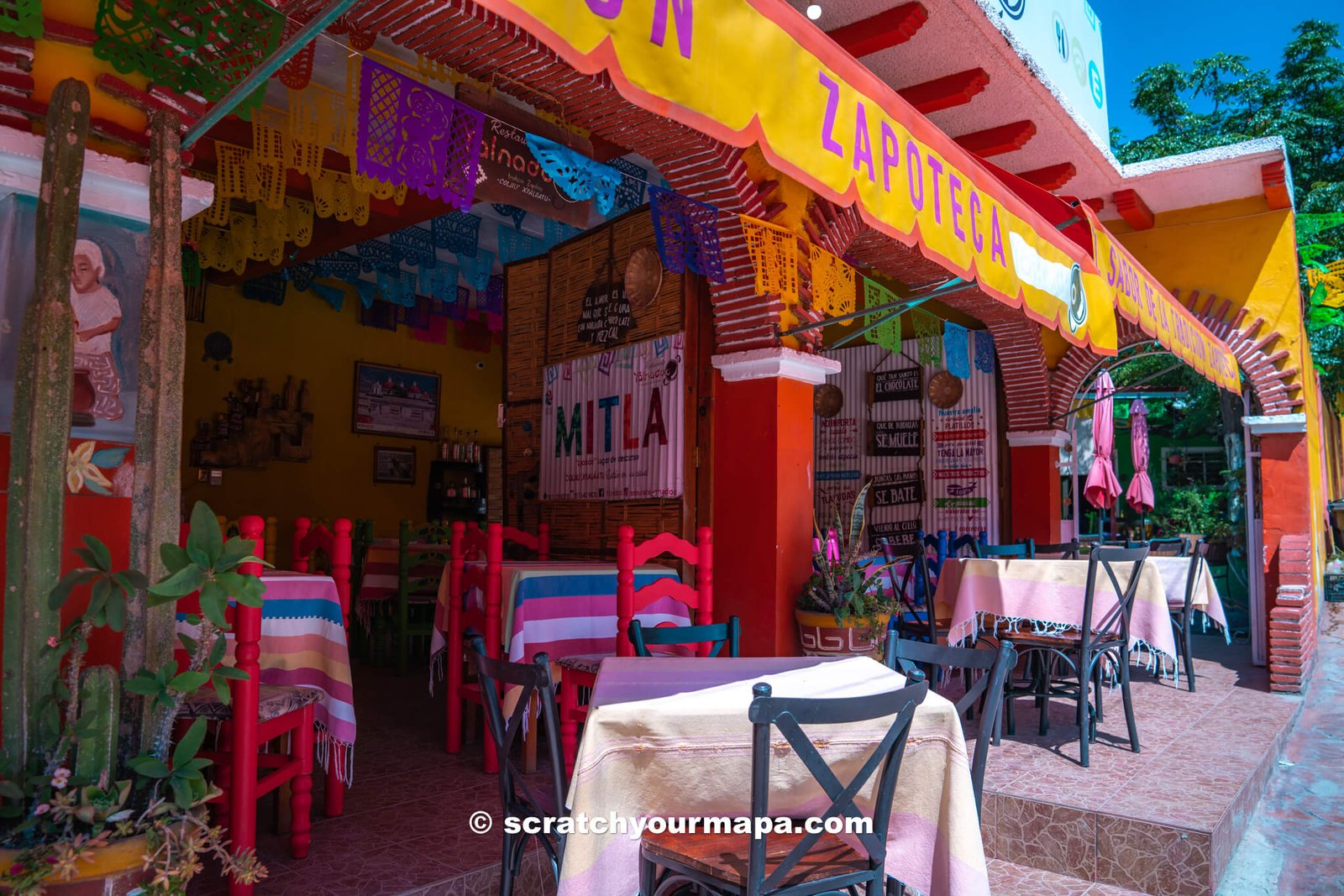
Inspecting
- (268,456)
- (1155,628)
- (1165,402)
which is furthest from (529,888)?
(1165,402)

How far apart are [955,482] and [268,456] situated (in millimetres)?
6734

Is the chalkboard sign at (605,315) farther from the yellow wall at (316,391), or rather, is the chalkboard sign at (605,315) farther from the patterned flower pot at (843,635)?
the yellow wall at (316,391)

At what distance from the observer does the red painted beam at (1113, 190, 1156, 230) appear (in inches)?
299

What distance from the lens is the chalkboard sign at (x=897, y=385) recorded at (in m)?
9.02

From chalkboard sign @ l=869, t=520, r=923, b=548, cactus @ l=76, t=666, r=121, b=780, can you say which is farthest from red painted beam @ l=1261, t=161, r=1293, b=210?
cactus @ l=76, t=666, r=121, b=780

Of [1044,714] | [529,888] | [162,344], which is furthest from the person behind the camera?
[1044,714]

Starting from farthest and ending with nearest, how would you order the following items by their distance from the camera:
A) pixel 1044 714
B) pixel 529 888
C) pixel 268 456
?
pixel 268 456 < pixel 1044 714 < pixel 529 888

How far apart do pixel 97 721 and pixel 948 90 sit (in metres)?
5.85

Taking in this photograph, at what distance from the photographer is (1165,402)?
16312 millimetres

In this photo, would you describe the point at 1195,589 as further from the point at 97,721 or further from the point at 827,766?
the point at 97,721

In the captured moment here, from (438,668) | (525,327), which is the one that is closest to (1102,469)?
(525,327)

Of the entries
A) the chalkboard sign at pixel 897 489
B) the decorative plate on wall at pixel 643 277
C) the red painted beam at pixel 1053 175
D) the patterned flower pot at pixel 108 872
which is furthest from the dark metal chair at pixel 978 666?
the chalkboard sign at pixel 897 489

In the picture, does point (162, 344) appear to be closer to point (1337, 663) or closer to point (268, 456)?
point (268, 456)

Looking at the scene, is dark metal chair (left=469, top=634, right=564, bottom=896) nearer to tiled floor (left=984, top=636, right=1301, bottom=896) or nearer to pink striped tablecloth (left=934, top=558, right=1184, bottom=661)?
tiled floor (left=984, top=636, right=1301, bottom=896)
